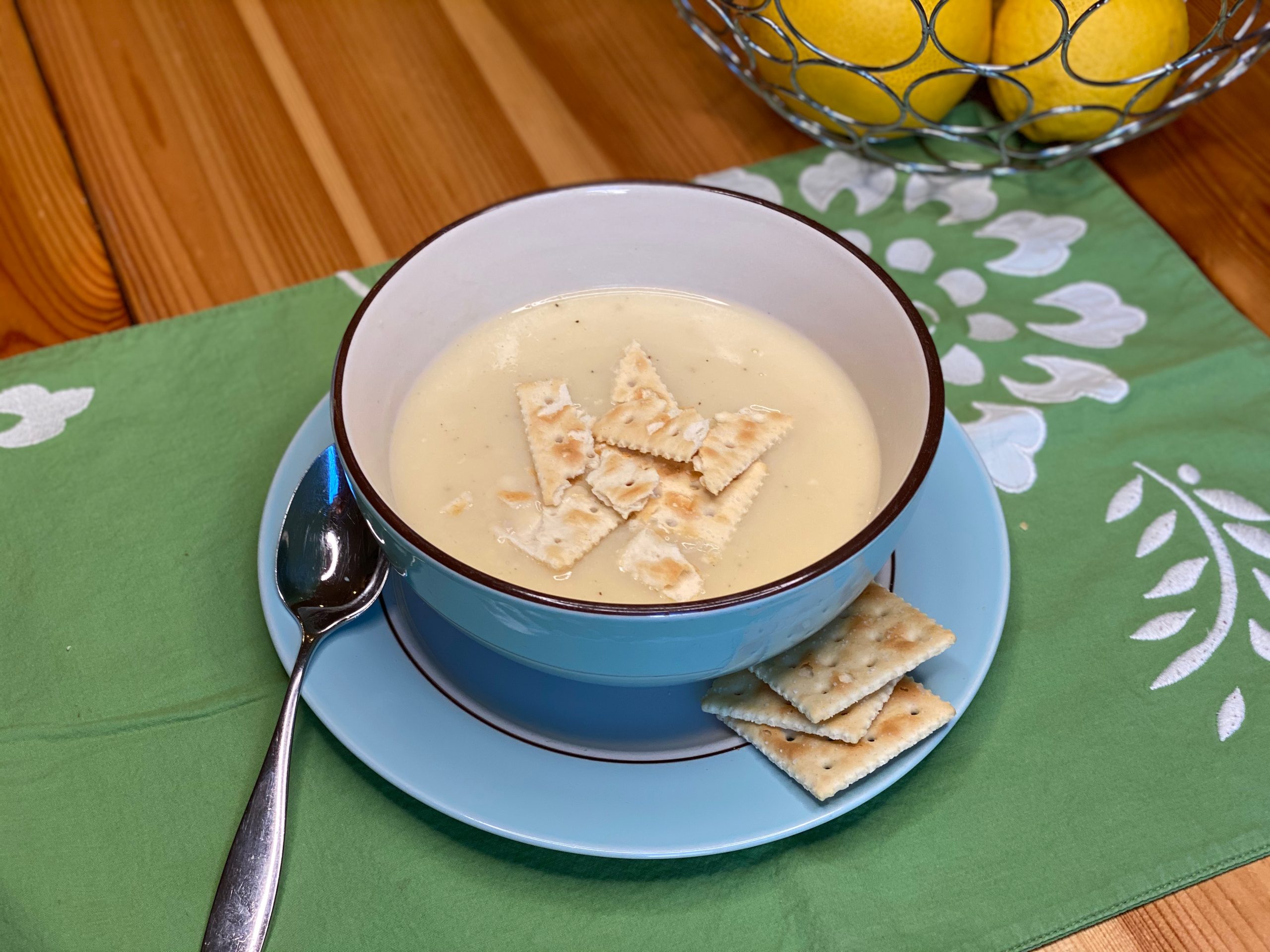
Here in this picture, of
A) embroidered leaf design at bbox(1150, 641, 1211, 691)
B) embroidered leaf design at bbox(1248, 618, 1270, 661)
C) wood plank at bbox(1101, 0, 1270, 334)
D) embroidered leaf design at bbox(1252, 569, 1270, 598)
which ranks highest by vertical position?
wood plank at bbox(1101, 0, 1270, 334)

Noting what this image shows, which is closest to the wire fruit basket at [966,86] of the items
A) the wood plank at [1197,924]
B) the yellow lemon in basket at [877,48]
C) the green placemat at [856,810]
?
the yellow lemon in basket at [877,48]

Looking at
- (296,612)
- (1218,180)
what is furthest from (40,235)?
(1218,180)

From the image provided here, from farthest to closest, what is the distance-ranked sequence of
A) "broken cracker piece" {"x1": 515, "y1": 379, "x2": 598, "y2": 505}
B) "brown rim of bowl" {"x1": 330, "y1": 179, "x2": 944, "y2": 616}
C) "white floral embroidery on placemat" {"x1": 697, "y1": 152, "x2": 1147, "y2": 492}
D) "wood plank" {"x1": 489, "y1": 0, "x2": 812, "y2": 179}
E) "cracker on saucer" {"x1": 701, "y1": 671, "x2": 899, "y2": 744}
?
1. "wood plank" {"x1": 489, "y1": 0, "x2": 812, "y2": 179}
2. "white floral embroidery on placemat" {"x1": 697, "y1": 152, "x2": 1147, "y2": 492}
3. "broken cracker piece" {"x1": 515, "y1": 379, "x2": 598, "y2": 505}
4. "cracker on saucer" {"x1": 701, "y1": 671, "x2": 899, "y2": 744}
5. "brown rim of bowl" {"x1": 330, "y1": 179, "x2": 944, "y2": 616}

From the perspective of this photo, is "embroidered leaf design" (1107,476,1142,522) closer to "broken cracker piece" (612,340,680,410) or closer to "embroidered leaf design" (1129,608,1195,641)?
"embroidered leaf design" (1129,608,1195,641)

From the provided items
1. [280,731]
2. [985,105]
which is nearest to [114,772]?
[280,731]

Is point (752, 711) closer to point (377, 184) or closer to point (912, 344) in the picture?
point (912, 344)

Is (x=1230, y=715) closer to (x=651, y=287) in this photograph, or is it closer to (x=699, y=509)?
(x=699, y=509)

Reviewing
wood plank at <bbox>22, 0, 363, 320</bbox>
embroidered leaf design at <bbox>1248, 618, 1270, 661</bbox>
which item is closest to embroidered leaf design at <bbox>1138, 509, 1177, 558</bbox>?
embroidered leaf design at <bbox>1248, 618, 1270, 661</bbox>
